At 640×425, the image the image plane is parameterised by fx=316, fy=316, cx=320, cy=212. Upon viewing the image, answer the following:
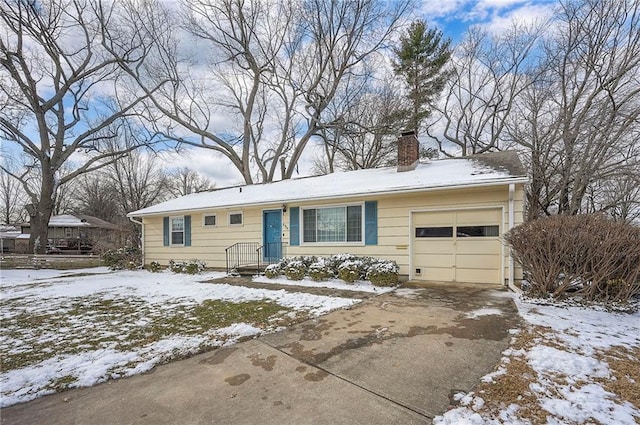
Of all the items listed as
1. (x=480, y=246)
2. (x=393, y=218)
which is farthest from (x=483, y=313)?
(x=393, y=218)

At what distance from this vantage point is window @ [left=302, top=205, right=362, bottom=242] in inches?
373

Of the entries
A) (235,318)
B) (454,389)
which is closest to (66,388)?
(235,318)

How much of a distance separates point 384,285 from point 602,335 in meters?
4.33

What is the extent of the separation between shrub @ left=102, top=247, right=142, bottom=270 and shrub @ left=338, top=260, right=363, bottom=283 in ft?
34.1

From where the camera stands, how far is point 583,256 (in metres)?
5.25

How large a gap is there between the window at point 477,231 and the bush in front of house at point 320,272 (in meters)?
3.56

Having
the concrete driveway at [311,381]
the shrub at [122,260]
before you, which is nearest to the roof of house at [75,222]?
the shrub at [122,260]

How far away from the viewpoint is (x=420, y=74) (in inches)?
752

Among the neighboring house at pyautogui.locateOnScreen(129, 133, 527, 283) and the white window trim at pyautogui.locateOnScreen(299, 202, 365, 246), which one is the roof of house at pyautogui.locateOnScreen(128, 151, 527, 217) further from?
the white window trim at pyautogui.locateOnScreen(299, 202, 365, 246)

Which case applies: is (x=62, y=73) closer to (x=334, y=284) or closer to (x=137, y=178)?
(x=137, y=178)

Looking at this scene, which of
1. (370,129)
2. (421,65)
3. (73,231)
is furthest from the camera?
(73,231)

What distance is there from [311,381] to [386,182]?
7082mm

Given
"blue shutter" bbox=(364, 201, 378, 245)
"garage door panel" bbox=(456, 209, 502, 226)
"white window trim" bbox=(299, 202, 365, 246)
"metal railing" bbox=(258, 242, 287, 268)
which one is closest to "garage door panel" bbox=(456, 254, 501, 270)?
"garage door panel" bbox=(456, 209, 502, 226)

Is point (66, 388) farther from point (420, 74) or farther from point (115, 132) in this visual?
point (115, 132)
